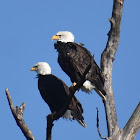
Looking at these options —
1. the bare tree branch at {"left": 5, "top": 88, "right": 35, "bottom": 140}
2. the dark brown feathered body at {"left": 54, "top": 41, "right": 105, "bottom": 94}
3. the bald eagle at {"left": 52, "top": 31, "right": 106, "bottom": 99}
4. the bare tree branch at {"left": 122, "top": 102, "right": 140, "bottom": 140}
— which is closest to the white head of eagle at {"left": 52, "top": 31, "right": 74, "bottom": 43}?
the bald eagle at {"left": 52, "top": 31, "right": 106, "bottom": 99}

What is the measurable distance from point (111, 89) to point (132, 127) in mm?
925

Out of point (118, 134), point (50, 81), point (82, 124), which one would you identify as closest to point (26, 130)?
point (118, 134)

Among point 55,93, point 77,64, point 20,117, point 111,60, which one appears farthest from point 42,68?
point 20,117

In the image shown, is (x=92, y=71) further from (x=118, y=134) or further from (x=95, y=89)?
(x=118, y=134)

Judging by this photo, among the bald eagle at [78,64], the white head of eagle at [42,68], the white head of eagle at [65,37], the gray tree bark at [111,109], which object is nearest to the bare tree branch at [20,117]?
the gray tree bark at [111,109]

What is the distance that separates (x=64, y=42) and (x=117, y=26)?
96 centimetres

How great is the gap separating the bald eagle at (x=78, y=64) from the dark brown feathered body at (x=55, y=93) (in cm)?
35

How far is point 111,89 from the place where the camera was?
7297 millimetres

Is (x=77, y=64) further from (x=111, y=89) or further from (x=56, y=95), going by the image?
(x=56, y=95)

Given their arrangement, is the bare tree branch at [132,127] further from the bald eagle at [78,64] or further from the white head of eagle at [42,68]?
the white head of eagle at [42,68]

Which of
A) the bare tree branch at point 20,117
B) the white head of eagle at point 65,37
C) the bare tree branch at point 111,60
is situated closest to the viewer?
the bare tree branch at point 20,117

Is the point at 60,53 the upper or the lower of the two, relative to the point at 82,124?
upper

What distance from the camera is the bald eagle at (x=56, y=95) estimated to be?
7.72 metres

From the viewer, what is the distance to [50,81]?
8.28 m
